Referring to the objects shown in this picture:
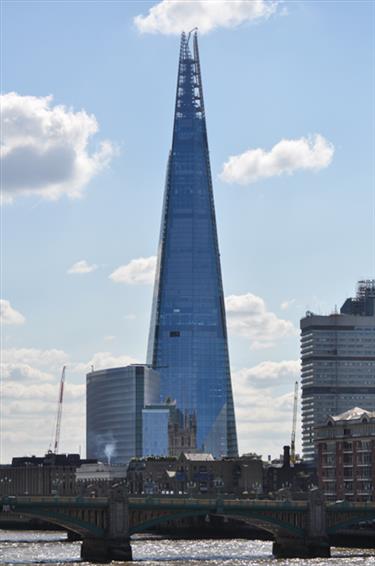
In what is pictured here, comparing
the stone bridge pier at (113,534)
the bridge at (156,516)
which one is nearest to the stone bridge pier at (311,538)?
the bridge at (156,516)

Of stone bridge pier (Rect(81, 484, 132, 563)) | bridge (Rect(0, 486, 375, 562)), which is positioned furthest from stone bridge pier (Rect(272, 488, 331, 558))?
stone bridge pier (Rect(81, 484, 132, 563))

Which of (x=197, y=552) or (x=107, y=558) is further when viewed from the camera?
(x=197, y=552)

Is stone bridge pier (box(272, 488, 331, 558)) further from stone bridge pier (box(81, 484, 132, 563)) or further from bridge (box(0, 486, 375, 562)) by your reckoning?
stone bridge pier (box(81, 484, 132, 563))

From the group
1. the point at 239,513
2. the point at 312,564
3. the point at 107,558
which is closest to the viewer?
the point at 312,564

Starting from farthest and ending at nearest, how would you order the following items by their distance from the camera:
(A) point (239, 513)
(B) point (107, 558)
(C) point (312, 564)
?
1. (A) point (239, 513)
2. (B) point (107, 558)
3. (C) point (312, 564)

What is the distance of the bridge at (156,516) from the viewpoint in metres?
182

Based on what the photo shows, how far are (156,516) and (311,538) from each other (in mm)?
19888

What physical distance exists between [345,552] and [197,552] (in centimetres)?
1940

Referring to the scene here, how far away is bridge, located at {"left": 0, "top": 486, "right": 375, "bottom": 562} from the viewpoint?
7156 inches

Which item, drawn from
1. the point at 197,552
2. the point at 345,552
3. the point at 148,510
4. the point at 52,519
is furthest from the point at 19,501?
the point at 345,552

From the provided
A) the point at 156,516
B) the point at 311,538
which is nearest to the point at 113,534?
the point at 156,516

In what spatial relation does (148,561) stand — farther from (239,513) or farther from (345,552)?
(345,552)

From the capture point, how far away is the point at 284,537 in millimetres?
194375

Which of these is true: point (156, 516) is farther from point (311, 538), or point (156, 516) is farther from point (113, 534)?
point (311, 538)
